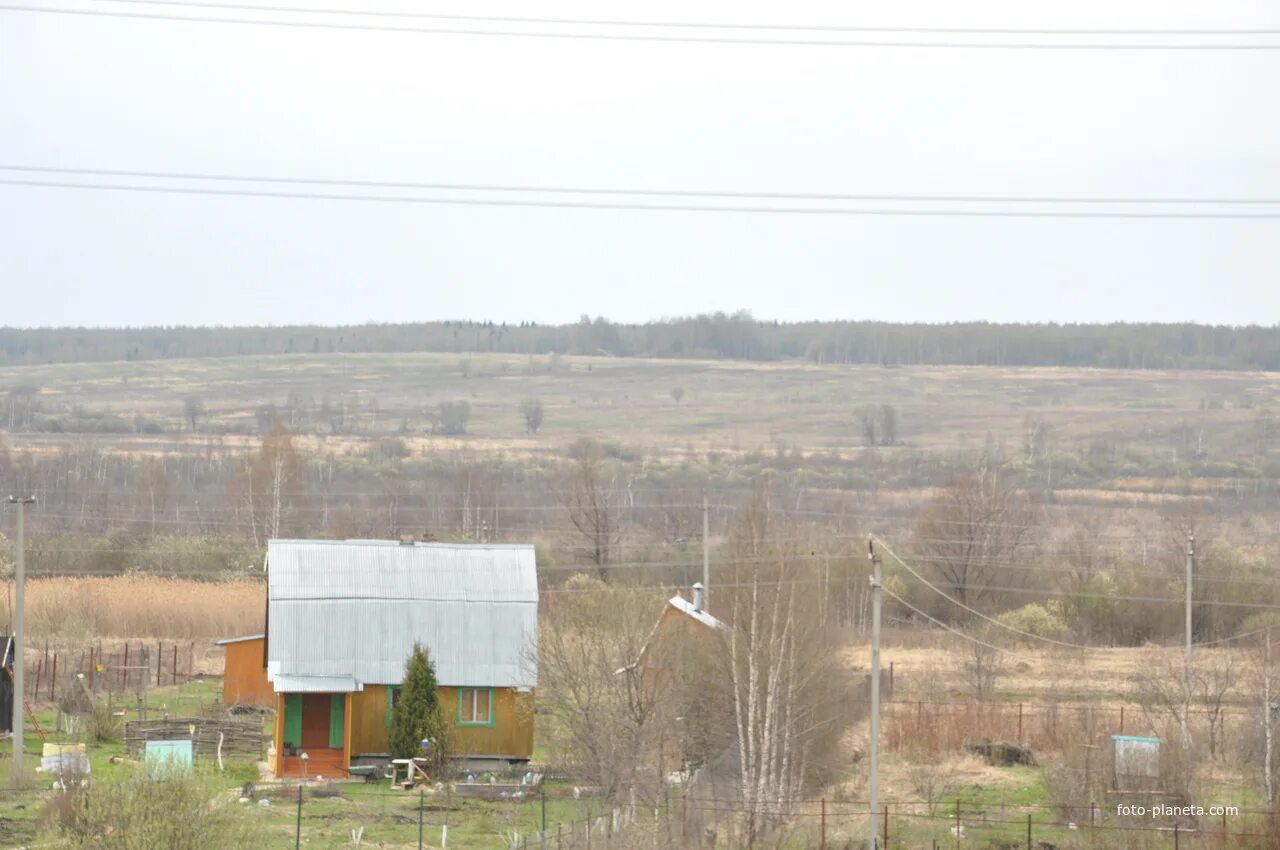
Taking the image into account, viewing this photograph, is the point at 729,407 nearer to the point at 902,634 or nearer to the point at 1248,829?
the point at 902,634

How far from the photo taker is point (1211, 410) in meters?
177

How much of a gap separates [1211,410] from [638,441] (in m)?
62.6

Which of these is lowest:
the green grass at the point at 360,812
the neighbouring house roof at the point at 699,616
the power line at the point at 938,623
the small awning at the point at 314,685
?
the green grass at the point at 360,812

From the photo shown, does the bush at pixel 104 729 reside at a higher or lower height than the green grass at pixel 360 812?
higher

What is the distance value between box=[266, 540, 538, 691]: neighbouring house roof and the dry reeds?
808 inches

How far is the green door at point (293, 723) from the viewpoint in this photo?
35.0 m

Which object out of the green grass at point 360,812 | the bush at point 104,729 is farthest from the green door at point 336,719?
the bush at point 104,729

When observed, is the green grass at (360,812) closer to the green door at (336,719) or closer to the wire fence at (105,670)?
the green door at (336,719)

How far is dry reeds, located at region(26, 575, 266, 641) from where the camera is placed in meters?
56.3

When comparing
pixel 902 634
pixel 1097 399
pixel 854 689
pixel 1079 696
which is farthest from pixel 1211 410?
pixel 854 689

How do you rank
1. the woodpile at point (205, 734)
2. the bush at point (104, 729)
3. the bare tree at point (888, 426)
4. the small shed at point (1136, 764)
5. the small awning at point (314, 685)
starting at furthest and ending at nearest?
the bare tree at point (888, 426) < the bush at point (104, 729) < the woodpile at point (205, 734) < the small awning at point (314, 685) < the small shed at point (1136, 764)

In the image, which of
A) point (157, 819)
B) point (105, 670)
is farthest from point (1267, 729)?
point (105, 670)

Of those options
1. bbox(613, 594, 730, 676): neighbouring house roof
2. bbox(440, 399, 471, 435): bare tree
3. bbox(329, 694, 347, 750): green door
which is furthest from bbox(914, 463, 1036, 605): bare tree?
bbox(440, 399, 471, 435): bare tree

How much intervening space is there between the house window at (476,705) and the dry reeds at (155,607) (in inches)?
865
